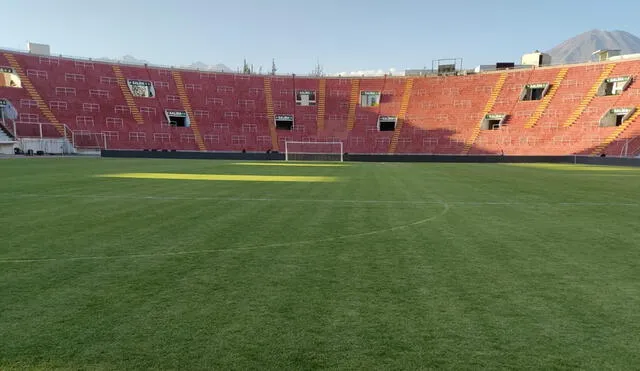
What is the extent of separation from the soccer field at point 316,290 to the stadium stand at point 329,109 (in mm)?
39649

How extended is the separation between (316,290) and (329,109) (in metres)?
50.6

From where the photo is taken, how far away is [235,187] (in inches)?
518

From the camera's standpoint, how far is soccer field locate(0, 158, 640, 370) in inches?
110

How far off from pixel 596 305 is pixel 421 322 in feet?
6.00

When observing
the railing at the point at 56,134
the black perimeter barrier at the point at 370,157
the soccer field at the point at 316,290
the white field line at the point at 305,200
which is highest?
the railing at the point at 56,134

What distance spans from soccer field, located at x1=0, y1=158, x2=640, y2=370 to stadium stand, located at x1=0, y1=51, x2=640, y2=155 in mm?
39649

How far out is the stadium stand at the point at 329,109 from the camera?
42.0 m

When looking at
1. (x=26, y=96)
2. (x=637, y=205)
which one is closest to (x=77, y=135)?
(x=26, y=96)

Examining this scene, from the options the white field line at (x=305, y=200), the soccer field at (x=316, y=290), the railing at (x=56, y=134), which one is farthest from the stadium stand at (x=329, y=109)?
the soccer field at (x=316, y=290)

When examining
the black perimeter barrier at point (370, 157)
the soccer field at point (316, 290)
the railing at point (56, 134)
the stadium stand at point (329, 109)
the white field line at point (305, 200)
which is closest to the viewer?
the soccer field at point (316, 290)

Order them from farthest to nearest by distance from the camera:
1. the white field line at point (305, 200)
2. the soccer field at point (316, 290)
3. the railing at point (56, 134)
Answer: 1. the railing at point (56, 134)
2. the white field line at point (305, 200)
3. the soccer field at point (316, 290)

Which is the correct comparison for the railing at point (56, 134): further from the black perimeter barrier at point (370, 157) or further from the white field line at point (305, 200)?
the white field line at point (305, 200)

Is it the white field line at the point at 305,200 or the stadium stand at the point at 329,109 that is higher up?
the stadium stand at the point at 329,109

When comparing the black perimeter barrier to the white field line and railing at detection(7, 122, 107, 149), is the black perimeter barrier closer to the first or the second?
railing at detection(7, 122, 107, 149)
